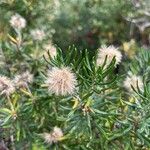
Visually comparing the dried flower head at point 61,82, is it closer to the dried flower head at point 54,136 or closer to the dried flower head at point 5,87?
the dried flower head at point 5,87

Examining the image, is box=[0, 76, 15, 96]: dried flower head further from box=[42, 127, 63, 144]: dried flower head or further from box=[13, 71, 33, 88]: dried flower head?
box=[42, 127, 63, 144]: dried flower head

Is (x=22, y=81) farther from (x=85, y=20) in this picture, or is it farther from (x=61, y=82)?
(x=85, y=20)

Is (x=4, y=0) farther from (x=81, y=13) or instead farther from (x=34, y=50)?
(x=81, y=13)

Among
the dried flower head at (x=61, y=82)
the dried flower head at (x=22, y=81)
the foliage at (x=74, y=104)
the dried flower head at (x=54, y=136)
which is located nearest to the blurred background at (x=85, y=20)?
the foliage at (x=74, y=104)

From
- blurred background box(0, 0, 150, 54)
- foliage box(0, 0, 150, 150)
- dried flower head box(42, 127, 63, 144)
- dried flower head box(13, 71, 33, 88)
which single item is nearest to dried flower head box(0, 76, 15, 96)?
foliage box(0, 0, 150, 150)

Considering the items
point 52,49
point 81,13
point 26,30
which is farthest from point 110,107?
point 81,13

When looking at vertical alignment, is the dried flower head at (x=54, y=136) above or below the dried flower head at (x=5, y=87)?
below

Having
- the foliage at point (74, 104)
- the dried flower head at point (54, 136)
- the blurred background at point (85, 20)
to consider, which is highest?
the blurred background at point (85, 20)

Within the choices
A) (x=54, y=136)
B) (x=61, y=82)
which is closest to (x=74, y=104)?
(x=61, y=82)
